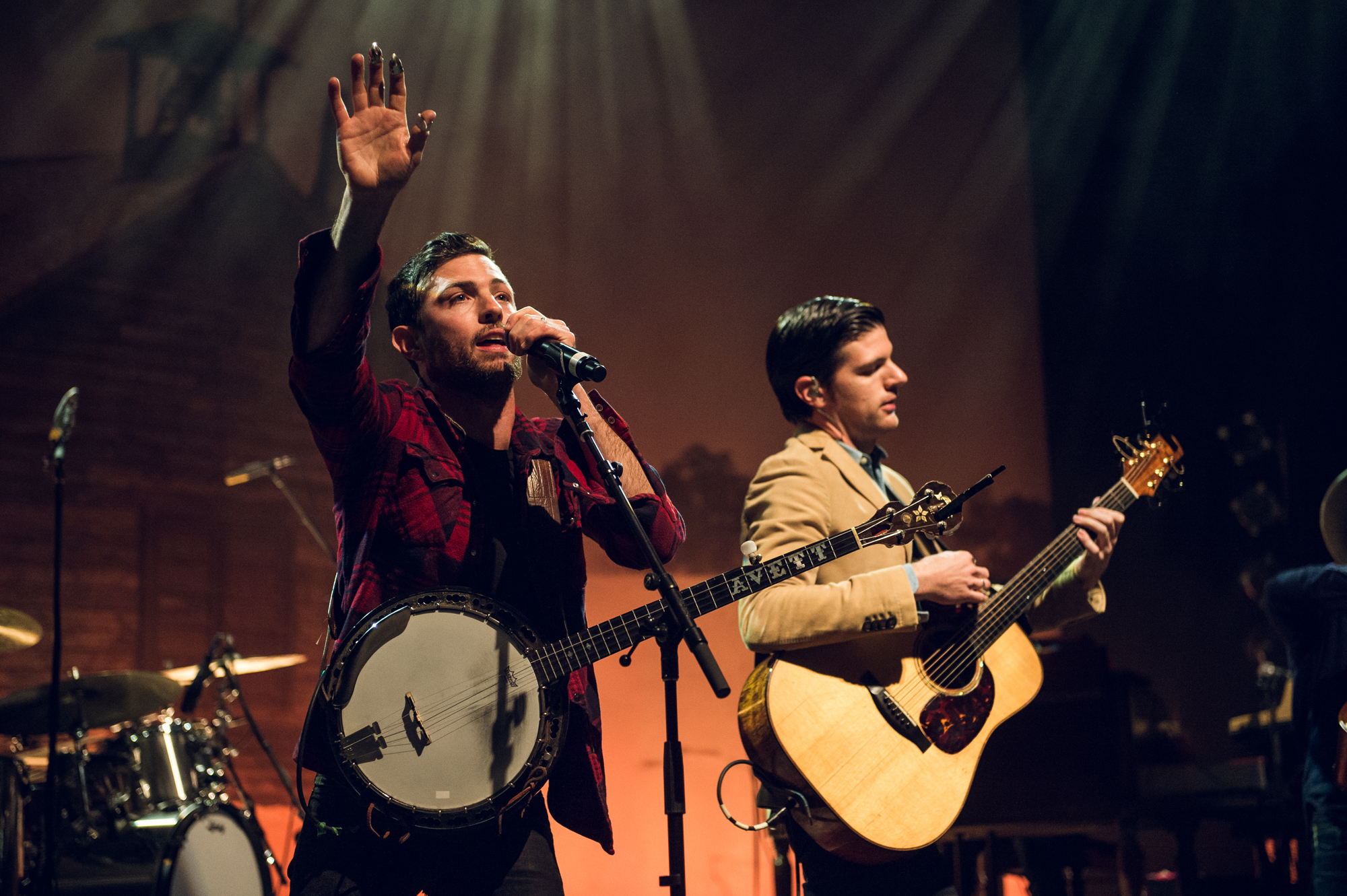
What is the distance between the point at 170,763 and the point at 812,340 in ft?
10.2

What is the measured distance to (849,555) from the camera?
269cm

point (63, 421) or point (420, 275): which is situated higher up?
point (63, 421)

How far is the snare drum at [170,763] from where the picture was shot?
166 inches

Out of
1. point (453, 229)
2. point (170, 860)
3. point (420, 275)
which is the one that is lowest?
point (170, 860)

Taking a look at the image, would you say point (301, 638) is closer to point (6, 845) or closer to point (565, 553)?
point (6, 845)

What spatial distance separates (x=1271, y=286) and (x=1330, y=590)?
3995 mm

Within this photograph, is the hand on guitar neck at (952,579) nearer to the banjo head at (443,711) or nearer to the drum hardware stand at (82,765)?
the banjo head at (443,711)

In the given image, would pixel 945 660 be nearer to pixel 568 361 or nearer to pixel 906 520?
pixel 906 520

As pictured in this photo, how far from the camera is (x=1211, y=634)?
21.1 feet

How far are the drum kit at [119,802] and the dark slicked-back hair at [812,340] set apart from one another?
8.85 feet

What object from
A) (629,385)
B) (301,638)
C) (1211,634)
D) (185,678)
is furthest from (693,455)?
(1211,634)

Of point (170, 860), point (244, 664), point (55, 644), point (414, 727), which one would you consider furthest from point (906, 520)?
point (244, 664)

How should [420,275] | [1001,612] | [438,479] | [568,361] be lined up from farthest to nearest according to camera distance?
[1001,612] < [420,275] < [438,479] < [568,361]

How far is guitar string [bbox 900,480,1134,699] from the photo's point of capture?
2.62 meters
